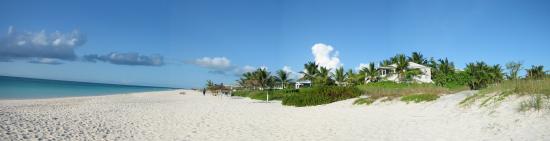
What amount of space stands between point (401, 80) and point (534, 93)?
4322cm

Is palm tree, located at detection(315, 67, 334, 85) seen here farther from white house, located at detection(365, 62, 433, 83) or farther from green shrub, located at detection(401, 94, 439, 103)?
green shrub, located at detection(401, 94, 439, 103)

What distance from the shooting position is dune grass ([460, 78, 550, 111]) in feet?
29.9

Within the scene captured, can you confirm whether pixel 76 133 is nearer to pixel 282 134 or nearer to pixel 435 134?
pixel 282 134

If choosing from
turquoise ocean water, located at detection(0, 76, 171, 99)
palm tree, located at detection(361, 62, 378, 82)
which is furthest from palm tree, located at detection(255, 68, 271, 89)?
turquoise ocean water, located at detection(0, 76, 171, 99)

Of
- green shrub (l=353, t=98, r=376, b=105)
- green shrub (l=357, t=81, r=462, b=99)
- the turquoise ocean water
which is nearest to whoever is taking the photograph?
green shrub (l=353, t=98, r=376, b=105)

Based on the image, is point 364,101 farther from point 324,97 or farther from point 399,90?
point 399,90

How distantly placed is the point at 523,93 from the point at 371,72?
44.7 meters

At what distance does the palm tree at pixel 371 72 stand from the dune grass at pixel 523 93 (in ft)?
137

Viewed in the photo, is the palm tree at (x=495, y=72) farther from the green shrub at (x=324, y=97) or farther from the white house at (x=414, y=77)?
the green shrub at (x=324, y=97)

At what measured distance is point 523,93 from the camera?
420 inches

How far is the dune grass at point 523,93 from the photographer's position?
912cm

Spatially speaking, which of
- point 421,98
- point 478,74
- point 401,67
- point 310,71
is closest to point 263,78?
point 310,71

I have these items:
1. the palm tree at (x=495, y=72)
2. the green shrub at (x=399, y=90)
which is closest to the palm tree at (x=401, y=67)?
the green shrub at (x=399, y=90)

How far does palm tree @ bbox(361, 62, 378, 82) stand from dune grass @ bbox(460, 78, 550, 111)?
41805 mm
